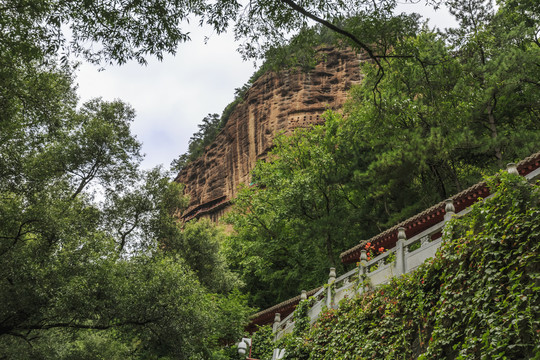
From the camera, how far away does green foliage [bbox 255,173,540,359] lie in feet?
22.1

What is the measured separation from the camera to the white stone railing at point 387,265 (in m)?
10.9

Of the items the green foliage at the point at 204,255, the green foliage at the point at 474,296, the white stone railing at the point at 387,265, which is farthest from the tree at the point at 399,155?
the green foliage at the point at 474,296

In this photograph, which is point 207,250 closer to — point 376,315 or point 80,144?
point 80,144

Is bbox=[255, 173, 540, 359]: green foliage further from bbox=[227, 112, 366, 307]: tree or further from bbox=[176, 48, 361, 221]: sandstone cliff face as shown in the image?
bbox=[176, 48, 361, 221]: sandstone cliff face

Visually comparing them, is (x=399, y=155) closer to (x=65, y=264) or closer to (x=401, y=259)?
(x=401, y=259)

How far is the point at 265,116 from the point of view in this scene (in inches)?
1962

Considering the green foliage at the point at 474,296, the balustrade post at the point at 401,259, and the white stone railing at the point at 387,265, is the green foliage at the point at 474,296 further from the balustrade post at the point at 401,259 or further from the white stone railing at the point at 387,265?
the white stone railing at the point at 387,265

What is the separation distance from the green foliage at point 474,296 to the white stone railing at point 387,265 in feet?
2.53

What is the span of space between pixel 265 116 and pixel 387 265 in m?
39.0

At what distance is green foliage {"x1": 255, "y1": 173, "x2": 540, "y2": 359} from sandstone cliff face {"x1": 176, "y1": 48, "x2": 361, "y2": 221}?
36.1 meters

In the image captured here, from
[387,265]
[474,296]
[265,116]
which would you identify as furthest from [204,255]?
[265,116]

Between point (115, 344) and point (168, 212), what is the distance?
20.2 ft

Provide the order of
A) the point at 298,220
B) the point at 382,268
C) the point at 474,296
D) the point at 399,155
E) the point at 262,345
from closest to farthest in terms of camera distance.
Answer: the point at 474,296 → the point at 382,268 → the point at 262,345 → the point at 399,155 → the point at 298,220

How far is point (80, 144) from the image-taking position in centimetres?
1958
